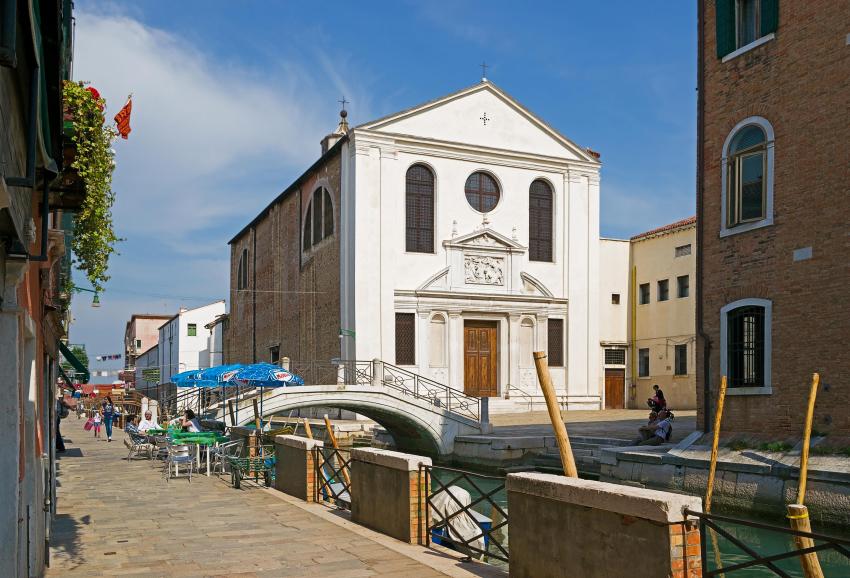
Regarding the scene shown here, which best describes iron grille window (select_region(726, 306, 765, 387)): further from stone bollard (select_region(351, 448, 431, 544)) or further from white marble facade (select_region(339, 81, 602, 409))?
white marble facade (select_region(339, 81, 602, 409))

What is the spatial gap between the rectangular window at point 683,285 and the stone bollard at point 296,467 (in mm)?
25861

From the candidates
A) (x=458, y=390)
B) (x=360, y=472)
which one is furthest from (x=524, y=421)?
(x=360, y=472)

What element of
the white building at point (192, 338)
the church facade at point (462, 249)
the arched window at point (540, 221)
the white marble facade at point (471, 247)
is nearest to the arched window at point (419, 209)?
the church facade at point (462, 249)

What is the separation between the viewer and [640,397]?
3697cm

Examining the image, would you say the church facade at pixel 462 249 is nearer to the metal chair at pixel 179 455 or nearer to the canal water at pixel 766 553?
the metal chair at pixel 179 455

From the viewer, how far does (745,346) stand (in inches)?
635

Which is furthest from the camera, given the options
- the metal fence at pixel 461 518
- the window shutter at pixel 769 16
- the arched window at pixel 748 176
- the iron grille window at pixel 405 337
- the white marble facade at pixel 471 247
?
the iron grille window at pixel 405 337

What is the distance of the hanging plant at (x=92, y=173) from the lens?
6.86 metres

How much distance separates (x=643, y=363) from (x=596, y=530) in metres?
32.9

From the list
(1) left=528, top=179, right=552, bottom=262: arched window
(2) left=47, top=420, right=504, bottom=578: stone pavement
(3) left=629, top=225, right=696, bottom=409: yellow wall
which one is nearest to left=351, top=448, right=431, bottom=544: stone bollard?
(2) left=47, top=420, right=504, bottom=578: stone pavement

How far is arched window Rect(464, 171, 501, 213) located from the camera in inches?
1308

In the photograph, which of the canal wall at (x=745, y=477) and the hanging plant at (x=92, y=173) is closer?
the hanging plant at (x=92, y=173)

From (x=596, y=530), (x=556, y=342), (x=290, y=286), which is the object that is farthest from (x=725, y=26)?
(x=290, y=286)

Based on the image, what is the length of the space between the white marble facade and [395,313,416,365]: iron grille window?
21 centimetres
